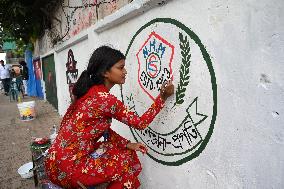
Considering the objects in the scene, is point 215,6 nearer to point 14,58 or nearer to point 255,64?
point 255,64

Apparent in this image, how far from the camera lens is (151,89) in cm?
268

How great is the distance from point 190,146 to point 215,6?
0.99 metres

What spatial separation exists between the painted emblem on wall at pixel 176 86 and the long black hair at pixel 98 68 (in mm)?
406

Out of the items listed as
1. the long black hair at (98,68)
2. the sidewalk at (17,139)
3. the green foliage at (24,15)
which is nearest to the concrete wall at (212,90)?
the long black hair at (98,68)

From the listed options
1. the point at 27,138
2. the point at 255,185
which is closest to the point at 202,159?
the point at 255,185

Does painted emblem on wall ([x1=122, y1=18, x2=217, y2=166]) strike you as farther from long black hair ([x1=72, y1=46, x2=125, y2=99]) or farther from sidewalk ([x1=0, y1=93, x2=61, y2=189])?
sidewalk ([x1=0, y1=93, x2=61, y2=189])

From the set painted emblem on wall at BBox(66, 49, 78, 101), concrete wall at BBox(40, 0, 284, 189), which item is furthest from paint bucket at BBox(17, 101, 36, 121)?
concrete wall at BBox(40, 0, 284, 189)

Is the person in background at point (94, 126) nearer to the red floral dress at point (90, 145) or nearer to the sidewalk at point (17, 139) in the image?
the red floral dress at point (90, 145)

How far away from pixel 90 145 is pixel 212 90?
996mm

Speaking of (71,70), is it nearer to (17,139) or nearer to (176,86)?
(17,139)

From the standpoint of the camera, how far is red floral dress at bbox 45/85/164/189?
2170 mm

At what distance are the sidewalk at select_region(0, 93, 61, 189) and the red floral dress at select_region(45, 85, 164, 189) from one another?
172cm

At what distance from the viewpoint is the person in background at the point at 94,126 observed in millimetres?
2178

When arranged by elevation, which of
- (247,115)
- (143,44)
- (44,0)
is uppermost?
(44,0)
